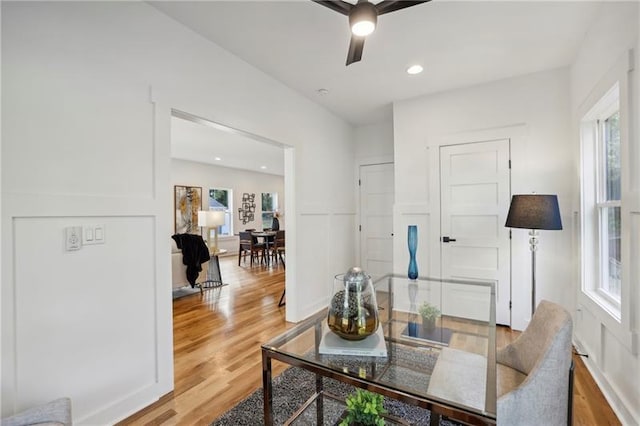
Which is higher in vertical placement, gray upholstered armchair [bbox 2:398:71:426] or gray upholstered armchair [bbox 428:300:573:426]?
gray upholstered armchair [bbox 428:300:573:426]

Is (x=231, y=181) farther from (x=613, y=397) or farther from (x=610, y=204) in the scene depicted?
(x=613, y=397)

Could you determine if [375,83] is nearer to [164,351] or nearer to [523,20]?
[523,20]

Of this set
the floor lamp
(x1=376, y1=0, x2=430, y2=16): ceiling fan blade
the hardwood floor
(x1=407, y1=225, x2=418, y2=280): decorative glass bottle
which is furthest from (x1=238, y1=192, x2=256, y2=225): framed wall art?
(x1=376, y1=0, x2=430, y2=16): ceiling fan blade

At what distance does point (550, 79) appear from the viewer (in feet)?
9.74

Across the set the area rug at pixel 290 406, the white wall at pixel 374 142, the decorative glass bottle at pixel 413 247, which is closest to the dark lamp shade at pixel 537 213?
the decorative glass bottle at pixel 413 247

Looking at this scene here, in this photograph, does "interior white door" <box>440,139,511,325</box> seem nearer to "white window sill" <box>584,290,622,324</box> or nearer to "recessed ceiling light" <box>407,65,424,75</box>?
"white window sill" <box>584,290,622,324</box>

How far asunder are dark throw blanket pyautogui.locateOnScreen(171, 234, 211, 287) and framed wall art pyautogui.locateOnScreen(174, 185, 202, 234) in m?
3.09

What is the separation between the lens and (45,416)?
4.31 feet

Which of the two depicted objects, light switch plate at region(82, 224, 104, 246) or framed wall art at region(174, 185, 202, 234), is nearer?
light switch plate at region(82, 224, 104, 246)

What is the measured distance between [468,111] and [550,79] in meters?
0.75

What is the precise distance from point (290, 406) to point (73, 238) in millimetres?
1593

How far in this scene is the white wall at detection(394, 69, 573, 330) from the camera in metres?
2.95

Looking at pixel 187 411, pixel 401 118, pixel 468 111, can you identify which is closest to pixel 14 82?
pixel 187 411

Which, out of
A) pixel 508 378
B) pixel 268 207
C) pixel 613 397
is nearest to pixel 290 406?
pixel 508 378
